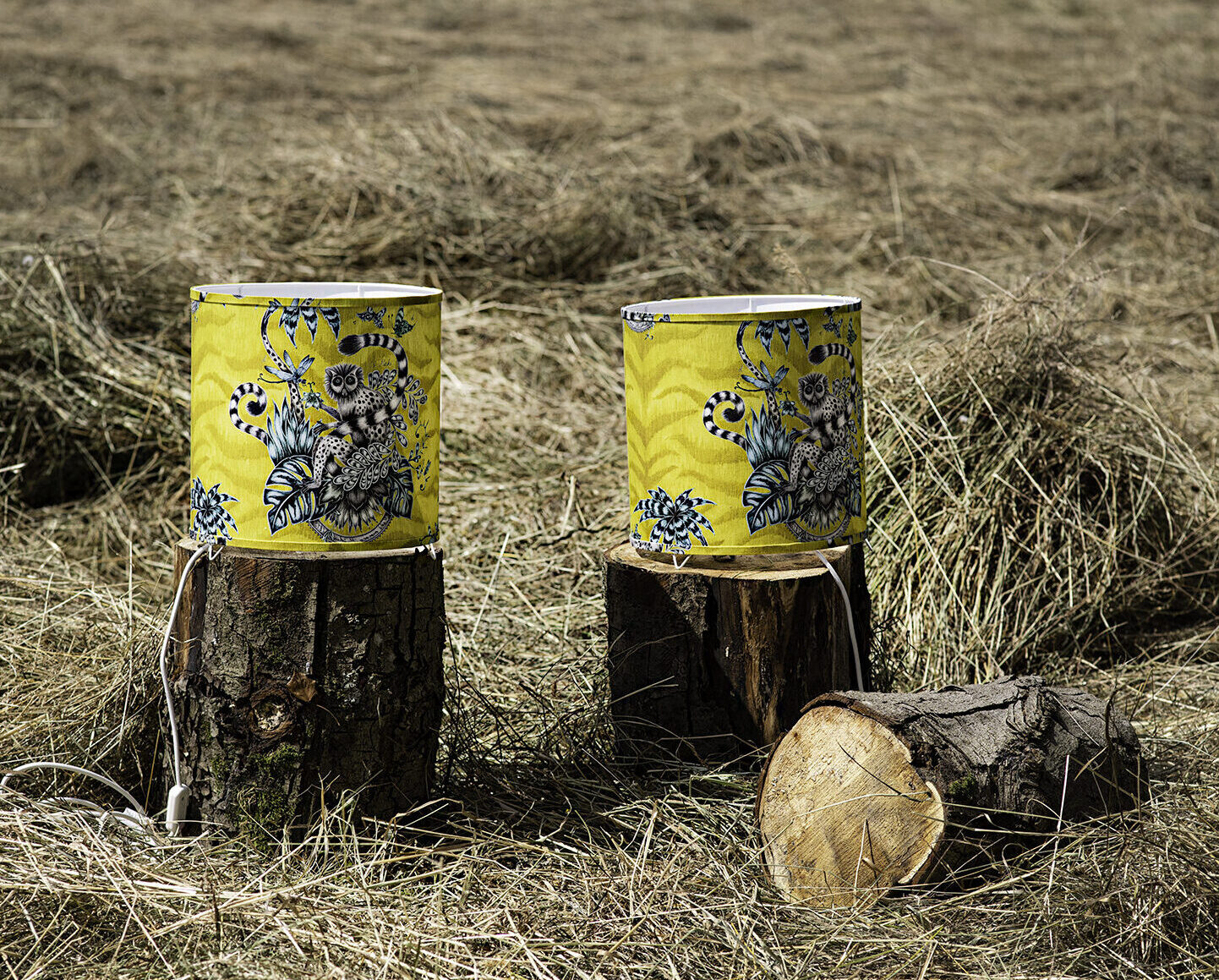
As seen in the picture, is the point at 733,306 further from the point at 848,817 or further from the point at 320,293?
the point at 848,817

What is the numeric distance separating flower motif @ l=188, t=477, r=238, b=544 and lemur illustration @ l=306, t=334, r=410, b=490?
0.15m

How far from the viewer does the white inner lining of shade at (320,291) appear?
1.93m

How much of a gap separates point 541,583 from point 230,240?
2.29 metres

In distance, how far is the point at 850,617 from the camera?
2.18 meters

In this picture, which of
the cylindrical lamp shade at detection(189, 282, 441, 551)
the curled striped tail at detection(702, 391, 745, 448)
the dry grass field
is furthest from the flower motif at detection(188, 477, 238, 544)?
the curled striped tail at detection(702, 391, 745, 448)

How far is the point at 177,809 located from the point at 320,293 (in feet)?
2.85

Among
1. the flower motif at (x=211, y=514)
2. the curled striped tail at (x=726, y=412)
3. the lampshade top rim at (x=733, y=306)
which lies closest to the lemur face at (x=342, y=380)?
the flower motif at (x=211, y=514)

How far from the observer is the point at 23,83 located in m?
7.53

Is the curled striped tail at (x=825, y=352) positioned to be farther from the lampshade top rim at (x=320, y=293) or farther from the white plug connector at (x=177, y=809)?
the white plug connector at (x=177, y=809)

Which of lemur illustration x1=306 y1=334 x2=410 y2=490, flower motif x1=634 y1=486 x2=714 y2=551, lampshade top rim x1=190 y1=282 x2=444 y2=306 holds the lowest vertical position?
flower motif x1=634 y1=486 x2=714 y2=551

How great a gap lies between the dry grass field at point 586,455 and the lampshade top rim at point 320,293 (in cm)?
66

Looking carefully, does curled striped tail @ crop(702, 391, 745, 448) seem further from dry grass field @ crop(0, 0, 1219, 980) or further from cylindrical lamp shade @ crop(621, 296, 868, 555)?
dry grass field @ crop(0, 0, 1219, 980)

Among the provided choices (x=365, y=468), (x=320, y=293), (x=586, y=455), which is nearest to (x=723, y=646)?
(x=365, y=468)

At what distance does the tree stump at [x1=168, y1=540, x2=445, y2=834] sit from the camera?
6.40ft
